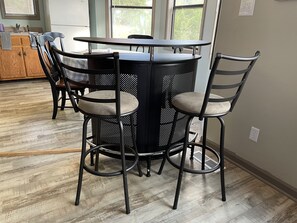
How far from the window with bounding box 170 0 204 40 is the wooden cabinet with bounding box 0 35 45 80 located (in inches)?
110

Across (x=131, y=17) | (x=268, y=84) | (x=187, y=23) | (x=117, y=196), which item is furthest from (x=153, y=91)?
(x=131, y=17)

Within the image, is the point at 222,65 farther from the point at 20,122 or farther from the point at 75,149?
the point at 20,122

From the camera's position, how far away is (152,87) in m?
1.68

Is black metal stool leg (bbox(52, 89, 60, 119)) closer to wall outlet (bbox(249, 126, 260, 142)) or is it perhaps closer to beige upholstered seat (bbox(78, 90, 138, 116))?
beige upholstered seat (bbox(78, 90, 138, 116))

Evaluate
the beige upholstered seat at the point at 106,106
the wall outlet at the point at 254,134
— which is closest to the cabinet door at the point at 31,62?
the beige upholstered seat at the point at 106,106

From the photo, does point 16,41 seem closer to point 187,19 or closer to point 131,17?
point 131,17

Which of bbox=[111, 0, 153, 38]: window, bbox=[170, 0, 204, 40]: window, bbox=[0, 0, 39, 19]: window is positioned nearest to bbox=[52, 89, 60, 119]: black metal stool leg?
bbox=[170, 0, 204, 40]: window

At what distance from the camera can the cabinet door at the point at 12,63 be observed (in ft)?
13.9

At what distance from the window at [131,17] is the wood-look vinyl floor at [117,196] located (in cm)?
312

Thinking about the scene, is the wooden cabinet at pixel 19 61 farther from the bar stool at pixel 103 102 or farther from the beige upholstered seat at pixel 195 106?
the beige upholstered seat at pixel 195 106

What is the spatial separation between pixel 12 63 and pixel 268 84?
4.43 metres

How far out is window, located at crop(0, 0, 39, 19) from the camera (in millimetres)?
4477

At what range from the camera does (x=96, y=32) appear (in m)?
5.04

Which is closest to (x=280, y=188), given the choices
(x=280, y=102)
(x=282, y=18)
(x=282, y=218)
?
(x=282, y=218)
